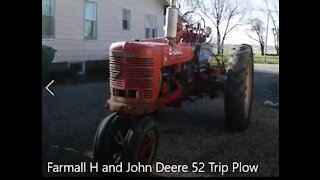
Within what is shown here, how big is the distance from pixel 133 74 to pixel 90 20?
7.88 metres

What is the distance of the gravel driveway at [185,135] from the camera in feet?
14.2

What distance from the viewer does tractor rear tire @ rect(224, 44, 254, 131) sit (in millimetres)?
5168

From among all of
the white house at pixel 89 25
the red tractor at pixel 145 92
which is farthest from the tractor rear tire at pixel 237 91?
the white house at pixel 89 25

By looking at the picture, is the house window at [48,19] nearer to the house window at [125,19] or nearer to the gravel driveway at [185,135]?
the gravel driveway at [185,135]

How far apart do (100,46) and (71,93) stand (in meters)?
4.06

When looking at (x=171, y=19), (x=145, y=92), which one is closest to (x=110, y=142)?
(x=145, y=92)

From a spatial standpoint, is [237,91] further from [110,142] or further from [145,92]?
[110,142]

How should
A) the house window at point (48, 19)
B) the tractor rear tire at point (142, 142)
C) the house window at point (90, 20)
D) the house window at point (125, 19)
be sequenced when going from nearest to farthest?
the tractor rear tire at point (142, 142), the house window at point (48, 19), the house window at point (90, 20), the house window at point (125, 19)

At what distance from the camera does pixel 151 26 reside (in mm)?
15242

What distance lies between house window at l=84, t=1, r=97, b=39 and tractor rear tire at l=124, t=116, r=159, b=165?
7.91m

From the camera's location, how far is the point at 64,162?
4012 millimetres

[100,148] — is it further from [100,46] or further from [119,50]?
[100,46]

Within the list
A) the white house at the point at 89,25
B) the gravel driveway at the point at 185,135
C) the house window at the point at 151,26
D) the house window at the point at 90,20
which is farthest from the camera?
the house window at the point at 151,26

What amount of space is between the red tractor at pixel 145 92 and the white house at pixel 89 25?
15.5 ft
